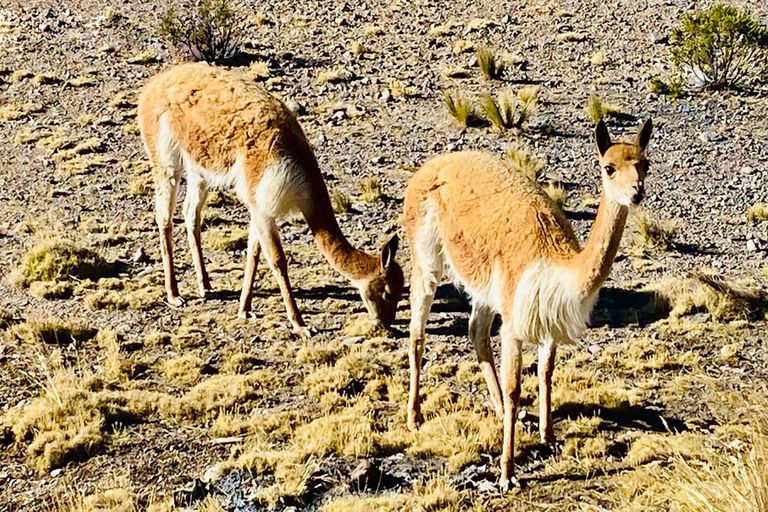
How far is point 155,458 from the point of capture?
6.09 meters

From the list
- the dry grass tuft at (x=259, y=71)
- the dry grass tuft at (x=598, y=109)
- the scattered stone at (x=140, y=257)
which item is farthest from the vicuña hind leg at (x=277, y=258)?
the dry grass tuft at (x=259, y=71)

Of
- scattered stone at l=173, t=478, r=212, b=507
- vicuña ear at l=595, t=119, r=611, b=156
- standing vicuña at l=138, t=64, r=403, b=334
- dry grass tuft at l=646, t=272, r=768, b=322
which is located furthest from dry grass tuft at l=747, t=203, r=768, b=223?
scattered stone at l=173, t=478, r=212, b=507

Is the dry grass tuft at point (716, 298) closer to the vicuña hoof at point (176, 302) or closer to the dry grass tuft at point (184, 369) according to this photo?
the dry grass tuft at point (184, 369)

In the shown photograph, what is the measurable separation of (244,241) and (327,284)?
1.53 metres

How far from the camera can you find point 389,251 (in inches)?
301

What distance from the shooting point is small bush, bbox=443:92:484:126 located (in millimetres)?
13234

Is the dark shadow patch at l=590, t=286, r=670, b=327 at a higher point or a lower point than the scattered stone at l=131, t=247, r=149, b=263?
lower

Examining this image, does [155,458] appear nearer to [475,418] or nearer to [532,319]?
[475,418]

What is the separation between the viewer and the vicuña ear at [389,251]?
7.63 meters

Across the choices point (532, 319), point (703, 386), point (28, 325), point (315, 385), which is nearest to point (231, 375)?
point (315, 385)

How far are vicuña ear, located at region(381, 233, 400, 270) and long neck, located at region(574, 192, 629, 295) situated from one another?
8.92ft

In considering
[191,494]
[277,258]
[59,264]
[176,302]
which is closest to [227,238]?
[176,302]

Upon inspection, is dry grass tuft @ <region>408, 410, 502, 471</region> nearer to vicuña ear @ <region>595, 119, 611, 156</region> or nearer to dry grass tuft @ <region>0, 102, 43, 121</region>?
vicuña ear @ <region>595, 119, 611, 156</region>

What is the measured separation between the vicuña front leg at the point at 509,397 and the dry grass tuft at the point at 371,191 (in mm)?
5711
